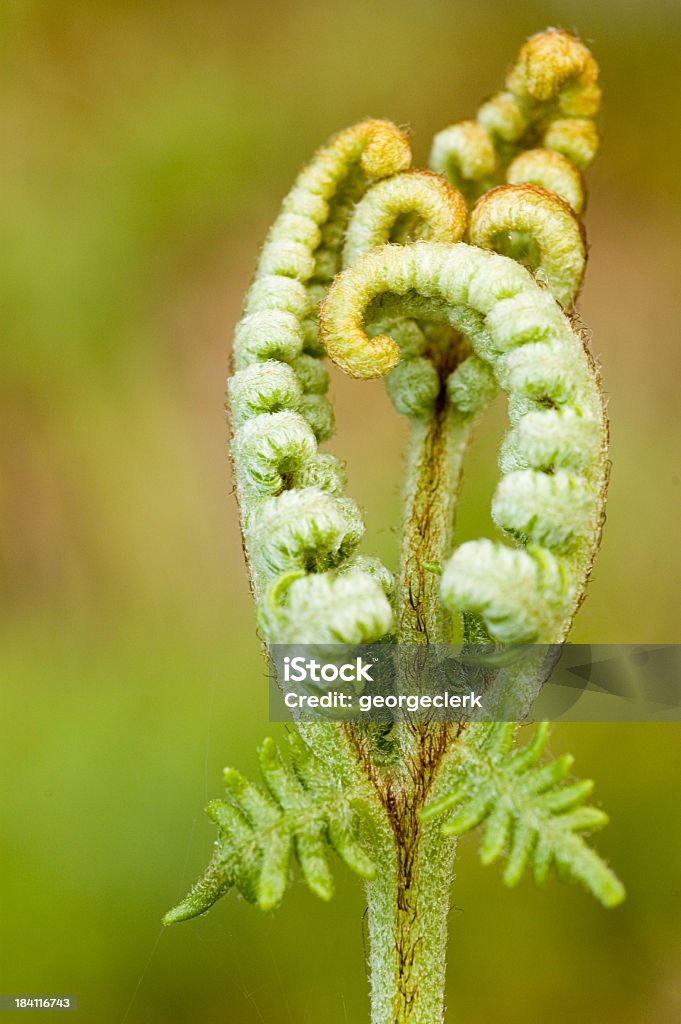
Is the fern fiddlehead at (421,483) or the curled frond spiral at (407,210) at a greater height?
the curled frond spiral at (407,210)

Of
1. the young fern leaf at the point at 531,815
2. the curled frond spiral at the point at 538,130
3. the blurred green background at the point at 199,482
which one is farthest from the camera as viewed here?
the blurred green background at the point at 199,482

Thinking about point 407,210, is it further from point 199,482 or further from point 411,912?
point 199,482

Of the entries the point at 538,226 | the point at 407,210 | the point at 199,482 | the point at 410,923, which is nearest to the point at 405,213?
the point at 407,210

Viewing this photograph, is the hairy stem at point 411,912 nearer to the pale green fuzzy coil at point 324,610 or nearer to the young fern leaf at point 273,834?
the young fern leaf at point 273,834

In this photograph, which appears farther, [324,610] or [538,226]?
[538,226]

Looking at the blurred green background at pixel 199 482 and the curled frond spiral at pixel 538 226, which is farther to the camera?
the blurred green background at pixel 199 482

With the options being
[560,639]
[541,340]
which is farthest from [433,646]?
[541,340]

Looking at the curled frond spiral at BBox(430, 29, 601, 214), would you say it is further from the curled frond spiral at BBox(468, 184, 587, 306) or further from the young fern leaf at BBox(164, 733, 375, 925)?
the young fern leaf at BBox(164, 733, 375, 925)

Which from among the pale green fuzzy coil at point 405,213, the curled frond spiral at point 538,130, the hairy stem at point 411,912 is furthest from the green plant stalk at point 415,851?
the curled frond spiral at point 538,130
